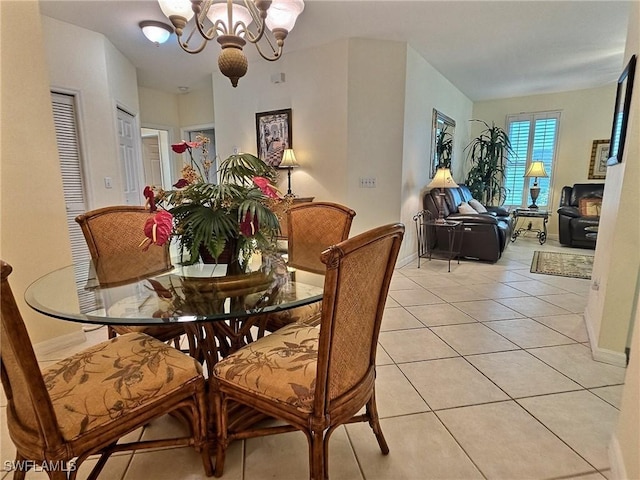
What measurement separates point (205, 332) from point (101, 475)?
0.64 meters

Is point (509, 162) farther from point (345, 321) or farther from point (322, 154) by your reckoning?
point (345, 321)

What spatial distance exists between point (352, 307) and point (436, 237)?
13.6ft

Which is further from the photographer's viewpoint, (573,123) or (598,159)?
(573,123)

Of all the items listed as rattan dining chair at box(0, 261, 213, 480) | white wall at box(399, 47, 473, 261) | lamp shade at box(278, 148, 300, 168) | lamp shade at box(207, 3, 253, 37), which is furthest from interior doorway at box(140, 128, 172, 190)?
rattan dining chair at box(0, 261, 213, 480)

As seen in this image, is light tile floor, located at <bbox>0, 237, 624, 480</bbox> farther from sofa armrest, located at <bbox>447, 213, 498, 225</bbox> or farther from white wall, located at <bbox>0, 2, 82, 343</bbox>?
sofa armrest, located at <bbox>447, 213, 498, 225</bbox>

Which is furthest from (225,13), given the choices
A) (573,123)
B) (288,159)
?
(573,123)

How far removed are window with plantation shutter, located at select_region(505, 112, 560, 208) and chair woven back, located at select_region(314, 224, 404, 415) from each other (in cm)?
664

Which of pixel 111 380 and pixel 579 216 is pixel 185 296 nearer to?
pixel 111 380

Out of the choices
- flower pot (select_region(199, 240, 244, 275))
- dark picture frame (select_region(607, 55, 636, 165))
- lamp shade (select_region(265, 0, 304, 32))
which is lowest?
flower pot (select_region(199, 240, 244, 275))

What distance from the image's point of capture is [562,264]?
4.39 m

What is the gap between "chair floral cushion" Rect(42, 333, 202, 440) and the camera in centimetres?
101

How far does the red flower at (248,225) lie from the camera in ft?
4.55

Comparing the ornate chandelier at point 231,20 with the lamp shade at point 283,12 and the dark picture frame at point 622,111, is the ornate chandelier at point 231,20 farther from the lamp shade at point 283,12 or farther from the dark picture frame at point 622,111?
the dark picture frame at point 622,111

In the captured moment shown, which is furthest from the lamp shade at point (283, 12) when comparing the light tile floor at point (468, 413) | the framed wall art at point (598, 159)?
the framed wall art at point (598, 159)
